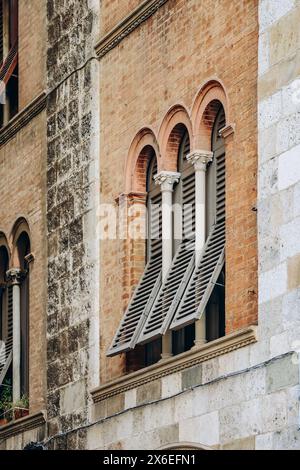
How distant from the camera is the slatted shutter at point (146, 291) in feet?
77.9

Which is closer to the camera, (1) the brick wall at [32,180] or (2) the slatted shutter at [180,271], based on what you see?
(2) the slatted shutter at [180,271]

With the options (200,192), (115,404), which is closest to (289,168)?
(200,192)

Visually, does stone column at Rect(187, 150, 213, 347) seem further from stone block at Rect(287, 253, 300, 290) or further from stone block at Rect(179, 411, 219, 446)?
stone block at Rect(287, 253, 300, 290)

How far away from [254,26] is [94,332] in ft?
17.8

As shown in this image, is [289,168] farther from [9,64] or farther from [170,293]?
[9,64]

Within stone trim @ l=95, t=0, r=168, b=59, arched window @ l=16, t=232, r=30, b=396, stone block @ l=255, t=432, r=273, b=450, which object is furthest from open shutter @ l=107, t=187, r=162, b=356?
arched window @ l=16, t=232, r=30, b=396

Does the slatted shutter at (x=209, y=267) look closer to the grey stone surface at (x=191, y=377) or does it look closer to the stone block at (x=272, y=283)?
the grey stone surface at (x=191, y=377)

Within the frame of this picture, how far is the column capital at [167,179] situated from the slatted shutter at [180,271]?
116 millimetres

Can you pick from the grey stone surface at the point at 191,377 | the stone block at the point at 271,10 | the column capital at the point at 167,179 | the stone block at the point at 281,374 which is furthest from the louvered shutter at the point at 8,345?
the stone block at the point at 271,10

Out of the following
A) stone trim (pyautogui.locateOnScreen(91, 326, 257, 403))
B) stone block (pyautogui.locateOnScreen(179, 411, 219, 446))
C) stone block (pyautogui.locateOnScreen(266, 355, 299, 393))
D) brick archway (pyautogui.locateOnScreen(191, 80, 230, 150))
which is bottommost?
stone block (pyautogui.locateOnScreen(179, 411, 219, 446))

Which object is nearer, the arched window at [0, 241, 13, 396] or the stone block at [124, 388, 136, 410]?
the stone block at [124, 388, 136, 410]

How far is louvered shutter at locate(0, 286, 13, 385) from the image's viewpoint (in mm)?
28406

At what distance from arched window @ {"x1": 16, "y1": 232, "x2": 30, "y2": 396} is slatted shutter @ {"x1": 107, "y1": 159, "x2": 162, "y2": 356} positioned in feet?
13.4

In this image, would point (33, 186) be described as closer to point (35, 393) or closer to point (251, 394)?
point (35, 393)
